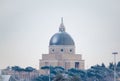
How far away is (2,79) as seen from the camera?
193250mm

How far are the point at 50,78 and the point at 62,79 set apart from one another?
32.3m

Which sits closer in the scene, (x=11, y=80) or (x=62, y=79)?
(x=62, y=79)

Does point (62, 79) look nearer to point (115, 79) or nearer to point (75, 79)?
point (75, 79)

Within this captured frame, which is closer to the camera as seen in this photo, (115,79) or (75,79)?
(75,79)

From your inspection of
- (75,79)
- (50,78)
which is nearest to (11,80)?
(50,78)

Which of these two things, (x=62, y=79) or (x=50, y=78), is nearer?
(x=62, y=79)

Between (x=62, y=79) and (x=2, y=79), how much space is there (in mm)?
26413

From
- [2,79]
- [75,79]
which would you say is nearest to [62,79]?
[75,79]

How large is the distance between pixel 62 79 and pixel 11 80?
105ft

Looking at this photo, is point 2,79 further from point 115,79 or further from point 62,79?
point 62,79

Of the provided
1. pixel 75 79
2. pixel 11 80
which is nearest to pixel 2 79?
pixel 11 80

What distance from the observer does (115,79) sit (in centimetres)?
19888

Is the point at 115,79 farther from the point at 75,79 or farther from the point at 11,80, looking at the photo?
the point at 75,79

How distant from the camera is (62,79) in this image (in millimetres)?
167625
